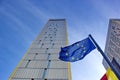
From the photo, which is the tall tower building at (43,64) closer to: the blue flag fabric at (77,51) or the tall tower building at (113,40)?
the blue flag fabric at (77,51)

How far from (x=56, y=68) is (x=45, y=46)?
965 centimetres

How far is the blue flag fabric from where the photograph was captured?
29.5 ft

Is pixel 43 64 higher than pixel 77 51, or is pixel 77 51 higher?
pixel 43 64

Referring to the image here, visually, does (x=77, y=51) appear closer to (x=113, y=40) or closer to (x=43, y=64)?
(x=43, y=64)

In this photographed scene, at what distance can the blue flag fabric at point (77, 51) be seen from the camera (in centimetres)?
898

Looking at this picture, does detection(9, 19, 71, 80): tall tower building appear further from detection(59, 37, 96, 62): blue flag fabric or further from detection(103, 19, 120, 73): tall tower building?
detection(103, 19, 120, 73): tall tower building

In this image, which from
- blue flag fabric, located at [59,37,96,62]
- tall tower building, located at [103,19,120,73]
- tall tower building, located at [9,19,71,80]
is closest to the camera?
blue flag fabric, located at [59,37,96,62]

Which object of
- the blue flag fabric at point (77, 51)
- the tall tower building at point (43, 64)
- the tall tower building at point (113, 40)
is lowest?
the blue flag fabric at point (77, 51)

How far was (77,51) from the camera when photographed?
9.22 metres

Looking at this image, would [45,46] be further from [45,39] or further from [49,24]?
[49,24]

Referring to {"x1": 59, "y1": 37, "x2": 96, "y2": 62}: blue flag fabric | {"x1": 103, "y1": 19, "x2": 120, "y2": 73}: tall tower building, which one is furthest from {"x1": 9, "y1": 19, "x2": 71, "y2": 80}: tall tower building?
{"x1": 103, "y1": 19, "x2": 120, "y2": 73}: tall tower building

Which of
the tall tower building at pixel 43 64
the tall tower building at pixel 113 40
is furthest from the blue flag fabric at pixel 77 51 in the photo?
the tall tower building at pixel 113 40

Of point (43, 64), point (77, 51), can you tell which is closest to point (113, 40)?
point (43, 64)

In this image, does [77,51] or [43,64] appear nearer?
[77,51]
